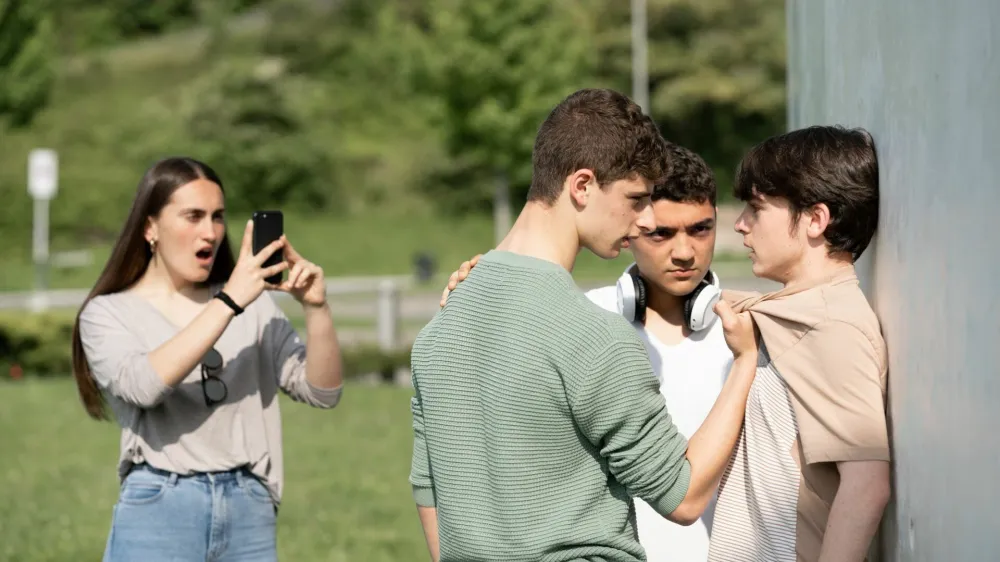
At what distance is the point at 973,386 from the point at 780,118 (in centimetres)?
4350

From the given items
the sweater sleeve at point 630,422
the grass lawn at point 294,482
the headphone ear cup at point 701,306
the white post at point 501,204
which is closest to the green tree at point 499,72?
the white post at point 501,204

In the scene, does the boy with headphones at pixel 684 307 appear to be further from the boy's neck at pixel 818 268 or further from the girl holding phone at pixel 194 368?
the girl holding phone at pixel 194 368

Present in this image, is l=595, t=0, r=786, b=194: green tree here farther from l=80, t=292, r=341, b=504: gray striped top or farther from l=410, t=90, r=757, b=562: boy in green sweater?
l=410, t=90, r=757, b=562: boy in green sweater

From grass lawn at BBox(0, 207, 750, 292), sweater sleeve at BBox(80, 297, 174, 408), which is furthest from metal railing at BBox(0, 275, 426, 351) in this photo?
sweater sleeve at BBox(80, 297, 174, 408)

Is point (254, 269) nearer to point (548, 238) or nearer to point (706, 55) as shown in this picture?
point (548, 238)

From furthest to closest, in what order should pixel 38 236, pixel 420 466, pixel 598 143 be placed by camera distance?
pixel 38 236, pixel 420 466, pixel 598 143

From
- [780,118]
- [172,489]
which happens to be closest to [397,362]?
[172,489]

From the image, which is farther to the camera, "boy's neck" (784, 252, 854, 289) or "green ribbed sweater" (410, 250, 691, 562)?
"boy's neck" (784, 252, 854, 289)

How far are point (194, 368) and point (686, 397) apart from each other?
1.51 meters

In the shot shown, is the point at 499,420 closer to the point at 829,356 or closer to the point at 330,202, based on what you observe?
the point at 829,356

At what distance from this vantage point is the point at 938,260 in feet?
7.68

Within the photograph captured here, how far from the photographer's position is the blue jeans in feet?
12.9

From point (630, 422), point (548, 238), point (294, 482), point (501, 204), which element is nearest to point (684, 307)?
point (548, 238)

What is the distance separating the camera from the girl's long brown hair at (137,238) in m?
4.19
